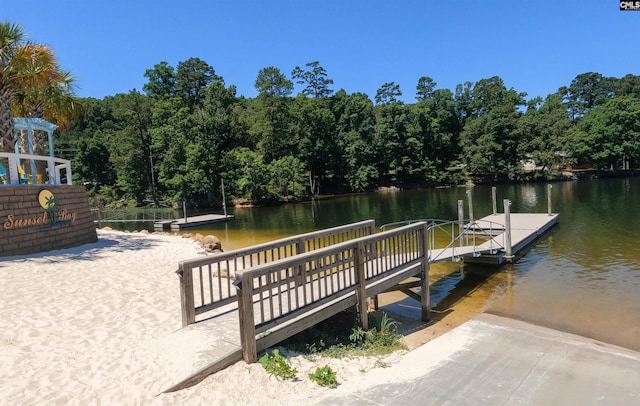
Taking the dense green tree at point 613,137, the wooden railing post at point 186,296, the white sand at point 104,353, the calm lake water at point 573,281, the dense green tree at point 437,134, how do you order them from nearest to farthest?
the white sand at point 104,353 < the wooden railing post at point 186,296 < the calm lake water at point 573,281 < the dense green tree at point 613,137 < the dense green tree at point 437,134

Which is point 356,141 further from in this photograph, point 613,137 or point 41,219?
point 41,219

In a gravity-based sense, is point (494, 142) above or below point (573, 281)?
above

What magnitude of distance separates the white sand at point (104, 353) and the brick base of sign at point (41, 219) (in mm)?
1539

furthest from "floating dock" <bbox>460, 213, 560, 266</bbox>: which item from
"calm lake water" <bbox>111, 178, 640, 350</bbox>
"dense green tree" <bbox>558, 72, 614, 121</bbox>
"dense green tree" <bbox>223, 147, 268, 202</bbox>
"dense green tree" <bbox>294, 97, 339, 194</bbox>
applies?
"dense green tree" <bbox>558, 72, 614, 121</bbox>

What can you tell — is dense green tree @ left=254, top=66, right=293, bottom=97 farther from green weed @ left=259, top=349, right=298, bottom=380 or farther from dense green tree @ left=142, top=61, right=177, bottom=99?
green weed @ left=259, top=349, right=298, bottom=380

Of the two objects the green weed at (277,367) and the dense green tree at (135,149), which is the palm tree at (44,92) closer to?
the green weed at (277,367)

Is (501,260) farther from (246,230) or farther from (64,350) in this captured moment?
(246,230)

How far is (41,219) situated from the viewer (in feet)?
34.4

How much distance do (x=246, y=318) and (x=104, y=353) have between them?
1.78m

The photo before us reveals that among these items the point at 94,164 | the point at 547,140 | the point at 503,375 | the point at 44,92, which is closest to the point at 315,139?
the point at 94,164

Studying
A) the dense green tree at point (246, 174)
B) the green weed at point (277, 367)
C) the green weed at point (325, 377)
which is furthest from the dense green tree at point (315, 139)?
the green weed at point (325, 377)

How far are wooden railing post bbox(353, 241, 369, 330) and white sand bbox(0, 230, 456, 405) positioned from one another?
2.74 ft

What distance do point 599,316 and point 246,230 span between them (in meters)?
19.1

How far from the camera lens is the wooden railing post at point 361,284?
611cm
